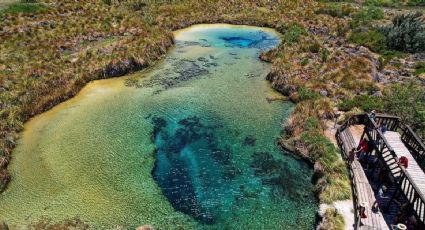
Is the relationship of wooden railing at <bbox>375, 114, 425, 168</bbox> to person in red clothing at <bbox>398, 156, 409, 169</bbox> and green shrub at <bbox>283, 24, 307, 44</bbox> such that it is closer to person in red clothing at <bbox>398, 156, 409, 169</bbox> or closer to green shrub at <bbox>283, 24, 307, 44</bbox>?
person in red clothing at <bbox>398, 156, 409, 169</bbox>

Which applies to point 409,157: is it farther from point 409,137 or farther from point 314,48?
point 314,48

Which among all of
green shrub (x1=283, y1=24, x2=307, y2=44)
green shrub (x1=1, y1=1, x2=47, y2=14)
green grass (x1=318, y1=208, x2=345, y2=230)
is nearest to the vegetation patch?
green shrub (x1=1, y1=1, x2=47, y2=14)

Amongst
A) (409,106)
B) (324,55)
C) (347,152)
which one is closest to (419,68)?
(324,55)

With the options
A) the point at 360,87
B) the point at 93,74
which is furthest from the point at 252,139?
the point at 93,74

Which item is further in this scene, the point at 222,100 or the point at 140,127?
the point at 222,100

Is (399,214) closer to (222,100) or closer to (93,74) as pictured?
(222,100)

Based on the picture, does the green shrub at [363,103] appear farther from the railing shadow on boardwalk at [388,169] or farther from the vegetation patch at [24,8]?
the vegetation patch at [24,8]

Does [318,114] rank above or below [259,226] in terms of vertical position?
above
